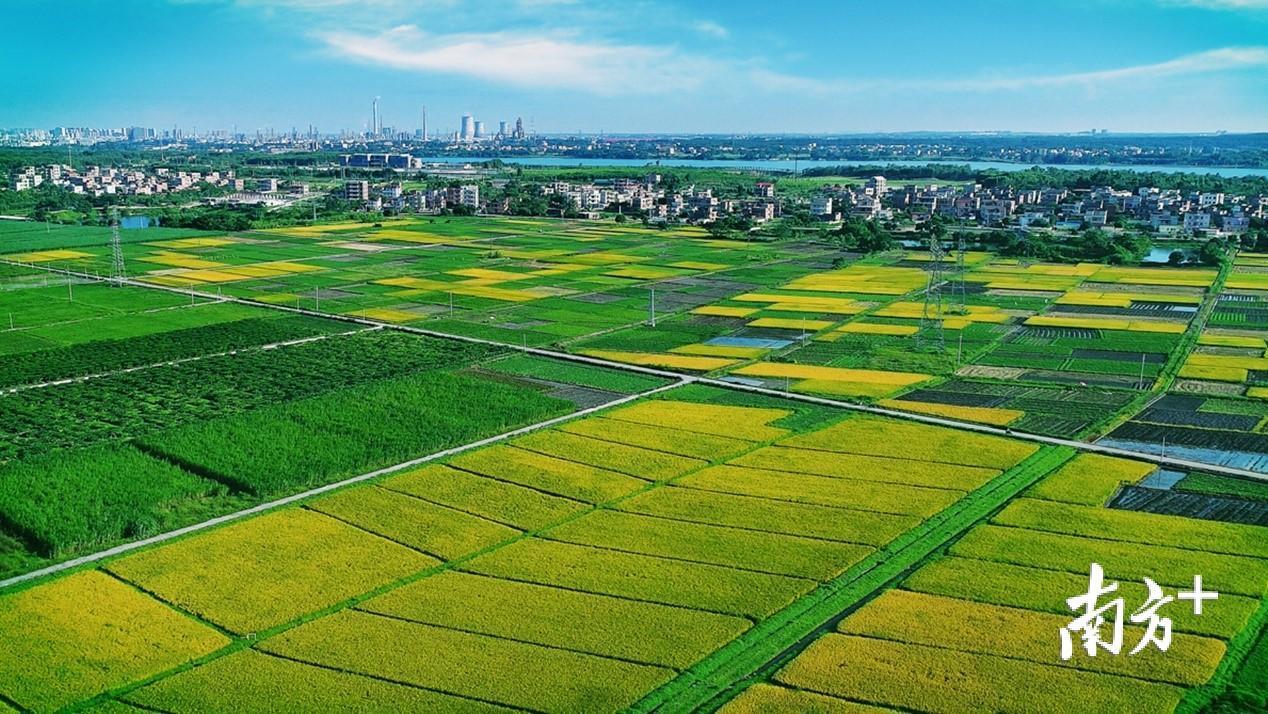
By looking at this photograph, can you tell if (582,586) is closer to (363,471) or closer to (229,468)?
(363,471)

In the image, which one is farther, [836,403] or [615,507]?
[836,403]

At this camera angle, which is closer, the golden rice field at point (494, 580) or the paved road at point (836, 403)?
the golden rice field at point (494, 580)

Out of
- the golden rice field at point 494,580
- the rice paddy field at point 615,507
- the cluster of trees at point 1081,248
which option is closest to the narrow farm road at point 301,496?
the rice paddy field at point 615,507

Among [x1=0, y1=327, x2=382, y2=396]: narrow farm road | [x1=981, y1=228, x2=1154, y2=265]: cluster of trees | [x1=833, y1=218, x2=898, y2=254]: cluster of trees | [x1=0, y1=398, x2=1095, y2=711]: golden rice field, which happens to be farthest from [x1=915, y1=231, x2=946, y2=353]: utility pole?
[x1=833, y1=218, x2=898, y2=254]: cluster of trees

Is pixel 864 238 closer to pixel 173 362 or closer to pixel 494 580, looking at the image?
pixel 173 362

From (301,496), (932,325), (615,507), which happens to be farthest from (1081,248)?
(301,496)

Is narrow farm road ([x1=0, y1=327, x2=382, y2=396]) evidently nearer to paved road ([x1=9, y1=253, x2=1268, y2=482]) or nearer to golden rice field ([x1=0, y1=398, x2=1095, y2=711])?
paved road ([x1=9, y1=253, x2=1268, y2=482])

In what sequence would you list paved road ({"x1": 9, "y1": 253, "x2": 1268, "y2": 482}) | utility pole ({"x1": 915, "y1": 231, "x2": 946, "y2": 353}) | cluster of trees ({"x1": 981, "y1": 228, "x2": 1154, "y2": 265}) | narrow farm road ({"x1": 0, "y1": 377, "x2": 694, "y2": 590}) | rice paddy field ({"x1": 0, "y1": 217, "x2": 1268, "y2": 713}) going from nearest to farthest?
1. rice paddy field ({"x1": 0, "y1": 217, "x2": 1268, "y2": 713})
2. narrow farm road ({"x1": 0, "y1": 377, "x2": 694, "y2": 590})
3. paved road ({"x1": 9, "y1": 253, "x2": 1268, "y2": 482})
4. utility pole ({"x1": 915, "y1": 231, "x2": 946, "y2": 353})
5. cluster of trees ({"x1": 981, "y1": 228, "x2": 1154, "y2": 265})

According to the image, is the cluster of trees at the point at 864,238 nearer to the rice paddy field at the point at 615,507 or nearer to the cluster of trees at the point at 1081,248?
the cluster of trees at the point at 1081,248

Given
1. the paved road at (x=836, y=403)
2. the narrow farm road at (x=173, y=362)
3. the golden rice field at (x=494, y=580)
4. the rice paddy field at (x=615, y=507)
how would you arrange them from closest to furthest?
the golden rice field at (x=494, y=580) < the rice paddy field at (x=615, y=507) < the paved road at (x=836, y=403) < the narrow farm road at (x=173, y=362)
